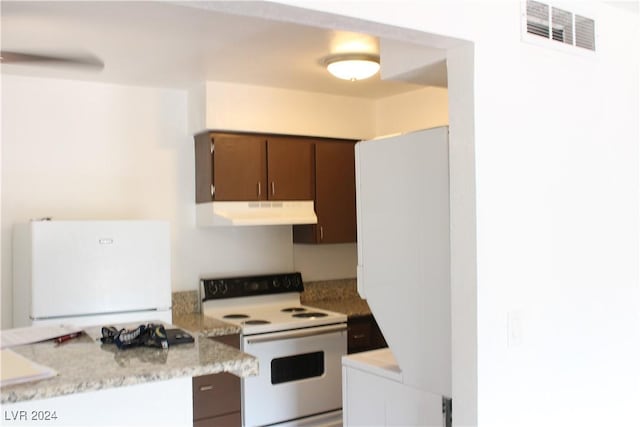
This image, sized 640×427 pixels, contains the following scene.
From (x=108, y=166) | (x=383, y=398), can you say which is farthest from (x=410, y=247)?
(x=108, y=166)

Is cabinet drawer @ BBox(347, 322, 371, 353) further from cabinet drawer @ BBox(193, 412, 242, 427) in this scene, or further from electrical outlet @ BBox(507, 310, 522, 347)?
electrical outlet @ BBox(507, 310, 522, 347)

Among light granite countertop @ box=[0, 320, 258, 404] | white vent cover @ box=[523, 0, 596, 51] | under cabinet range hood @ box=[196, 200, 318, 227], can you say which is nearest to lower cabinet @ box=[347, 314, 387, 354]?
under cabinet range hood @ box=[196, 200, 318, 227]

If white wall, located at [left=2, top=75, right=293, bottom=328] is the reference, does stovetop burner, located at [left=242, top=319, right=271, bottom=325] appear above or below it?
below

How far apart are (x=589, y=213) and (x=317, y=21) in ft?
4.48

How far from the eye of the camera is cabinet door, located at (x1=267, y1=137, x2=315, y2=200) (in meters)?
4.08

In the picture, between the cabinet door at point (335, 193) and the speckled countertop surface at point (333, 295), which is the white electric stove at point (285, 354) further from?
the cabinet door at point (335, 193)

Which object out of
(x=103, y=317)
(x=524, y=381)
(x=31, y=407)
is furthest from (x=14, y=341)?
(x=524, y=381)

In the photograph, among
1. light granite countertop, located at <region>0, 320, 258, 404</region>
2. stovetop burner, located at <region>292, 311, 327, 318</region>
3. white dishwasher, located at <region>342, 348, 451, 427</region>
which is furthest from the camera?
stovetop burner, located at <region>292, 311, 327, 318</region>

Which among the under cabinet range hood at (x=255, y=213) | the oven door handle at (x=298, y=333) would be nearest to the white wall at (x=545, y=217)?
the oven door handle at (x=298, y=333)

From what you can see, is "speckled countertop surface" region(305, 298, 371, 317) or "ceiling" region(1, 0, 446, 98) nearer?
"ceiling" region(1, 0, 446, 98)

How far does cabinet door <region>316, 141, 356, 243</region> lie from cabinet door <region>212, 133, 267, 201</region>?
44 cm

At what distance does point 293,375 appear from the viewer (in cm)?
381

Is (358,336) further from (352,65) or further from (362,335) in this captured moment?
(352,65)

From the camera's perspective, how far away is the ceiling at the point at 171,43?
2529mm
